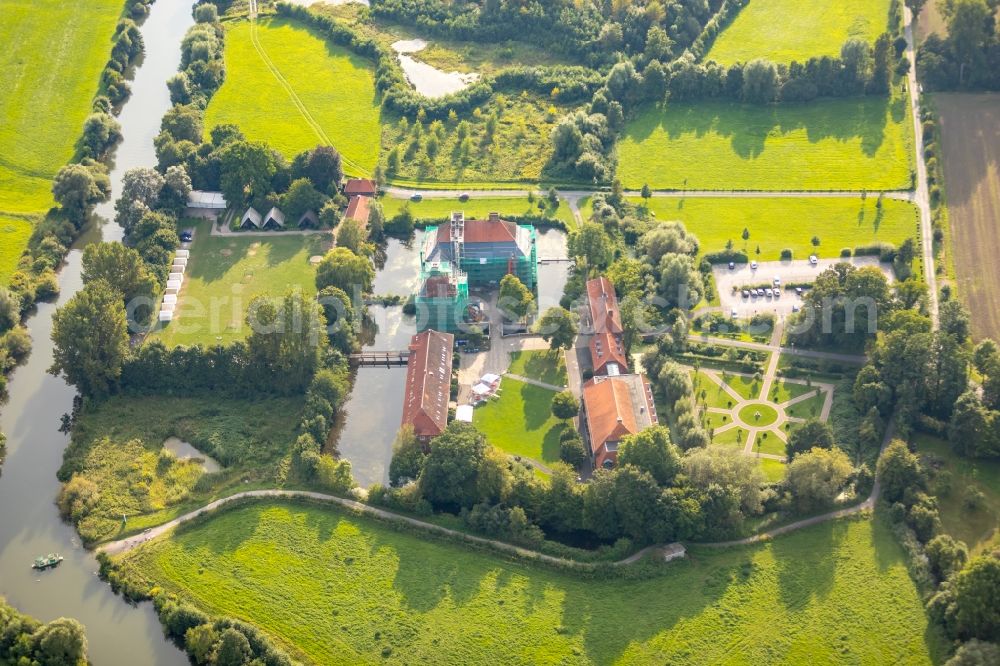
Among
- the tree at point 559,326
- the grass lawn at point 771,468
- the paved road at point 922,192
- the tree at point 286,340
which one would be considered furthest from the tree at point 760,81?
the tree at point 286,340

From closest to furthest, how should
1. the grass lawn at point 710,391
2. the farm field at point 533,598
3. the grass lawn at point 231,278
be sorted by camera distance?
1. the farm field at point 533,598
2. the grass lawn at point 710,391
3. the grass lawn at point 231,278

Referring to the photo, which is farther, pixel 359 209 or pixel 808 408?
pixel 359 209

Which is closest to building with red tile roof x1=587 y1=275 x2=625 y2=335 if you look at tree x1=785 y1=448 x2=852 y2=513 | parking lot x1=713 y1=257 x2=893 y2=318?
parking lot x1=713 y1=257 x2=893 y2=318

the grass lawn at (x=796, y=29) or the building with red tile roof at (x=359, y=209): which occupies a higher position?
the grass lawn at (x=796, y=29)

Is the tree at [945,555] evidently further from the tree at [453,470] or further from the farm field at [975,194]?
the tree at [453,470]

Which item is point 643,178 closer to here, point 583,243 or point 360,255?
point 583,243

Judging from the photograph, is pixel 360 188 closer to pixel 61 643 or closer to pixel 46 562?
pixel 46 562

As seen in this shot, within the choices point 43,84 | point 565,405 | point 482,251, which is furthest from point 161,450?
point 43,84
